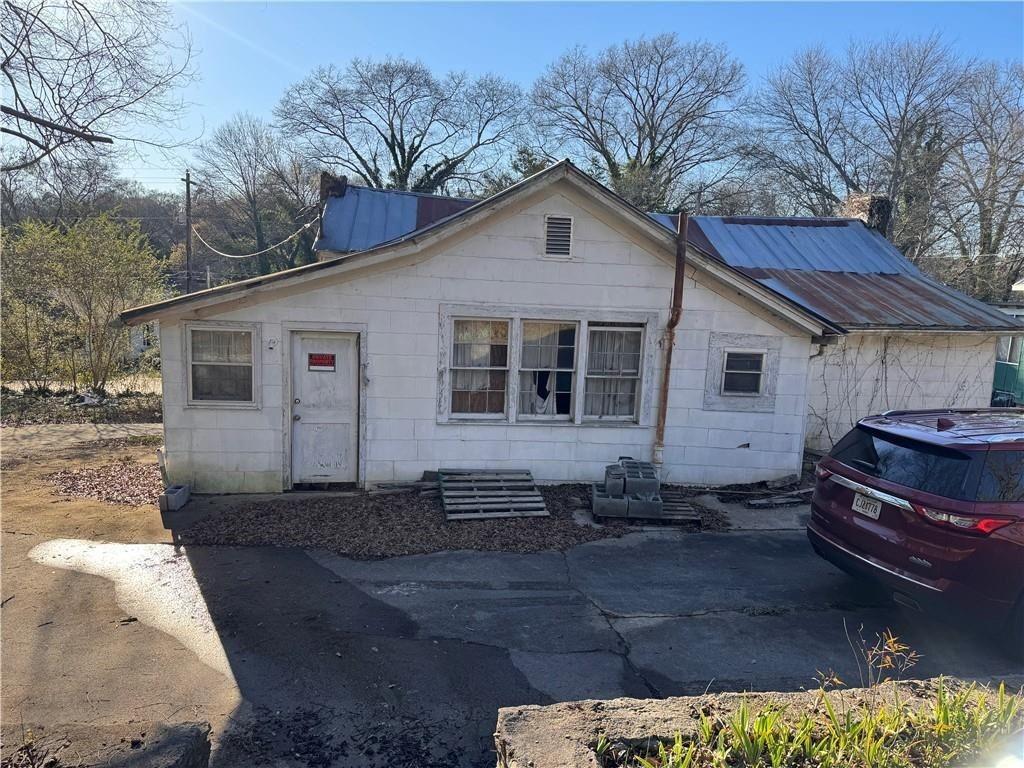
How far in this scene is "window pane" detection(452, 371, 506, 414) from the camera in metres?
8.67

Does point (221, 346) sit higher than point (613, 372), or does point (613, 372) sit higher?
point (221, 346)

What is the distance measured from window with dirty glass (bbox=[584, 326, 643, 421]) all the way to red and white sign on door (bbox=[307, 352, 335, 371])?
3.59m

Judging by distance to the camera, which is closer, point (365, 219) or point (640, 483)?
point (640, 483)

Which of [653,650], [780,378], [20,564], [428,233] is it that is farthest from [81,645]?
[780,378]

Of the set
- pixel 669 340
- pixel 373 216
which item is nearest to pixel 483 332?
pixel 669 340

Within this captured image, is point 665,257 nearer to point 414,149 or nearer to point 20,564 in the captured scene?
point 20,564

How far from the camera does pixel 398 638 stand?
16.1ft

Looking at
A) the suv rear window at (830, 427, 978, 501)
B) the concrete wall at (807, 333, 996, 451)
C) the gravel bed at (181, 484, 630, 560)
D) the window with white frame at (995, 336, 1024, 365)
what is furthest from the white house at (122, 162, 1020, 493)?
the window with white frame at (995, 336, 1024, 365)

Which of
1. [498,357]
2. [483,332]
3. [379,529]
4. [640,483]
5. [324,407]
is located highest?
[483,332]

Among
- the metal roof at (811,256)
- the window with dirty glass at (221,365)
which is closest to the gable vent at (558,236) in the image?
the metal roof at (811,256)

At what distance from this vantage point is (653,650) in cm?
490

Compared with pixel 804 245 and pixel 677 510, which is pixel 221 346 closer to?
pixel 677 510

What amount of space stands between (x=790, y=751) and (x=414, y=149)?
41.1m

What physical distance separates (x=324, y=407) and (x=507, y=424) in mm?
2526
